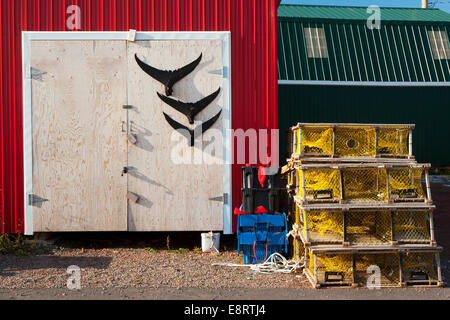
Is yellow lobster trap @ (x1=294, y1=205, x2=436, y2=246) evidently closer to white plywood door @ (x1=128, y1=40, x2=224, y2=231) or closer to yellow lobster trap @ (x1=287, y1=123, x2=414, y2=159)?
yellow lobster trap @ (x1=287, y1=123, x2=414, y2=159)

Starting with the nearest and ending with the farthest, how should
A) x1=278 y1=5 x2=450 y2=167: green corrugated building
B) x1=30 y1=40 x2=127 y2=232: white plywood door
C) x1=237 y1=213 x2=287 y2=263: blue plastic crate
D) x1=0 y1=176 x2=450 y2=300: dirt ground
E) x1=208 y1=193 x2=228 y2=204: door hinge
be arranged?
x1=0 y1=176 x2=450 y2=300: dirt ground → x1=237 y1=213 x2=287 y2=263: blue plastic crate → x1=30 y1=40 x2=127 y2=232: white plywood door → x1=208 y1=193 x2=228 y2=204: door hinge → x1=278 y1=5 x2=450 y2=167: green corrugated building

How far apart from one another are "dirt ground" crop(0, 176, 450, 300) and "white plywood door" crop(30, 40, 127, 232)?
656 mm

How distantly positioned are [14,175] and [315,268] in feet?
17.4

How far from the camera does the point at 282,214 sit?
6973 mm

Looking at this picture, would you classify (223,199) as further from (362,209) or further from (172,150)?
(362,209)

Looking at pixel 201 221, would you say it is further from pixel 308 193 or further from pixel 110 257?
pixel 308 193

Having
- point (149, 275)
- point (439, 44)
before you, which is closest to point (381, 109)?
point (439, 44)

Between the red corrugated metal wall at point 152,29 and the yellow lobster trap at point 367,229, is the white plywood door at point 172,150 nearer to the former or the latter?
the red corrugated metal wall at point 152,29

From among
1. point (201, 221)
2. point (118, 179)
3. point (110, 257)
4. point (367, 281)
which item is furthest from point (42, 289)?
point (367, 281)

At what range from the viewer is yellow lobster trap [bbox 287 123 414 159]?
659 centimetres

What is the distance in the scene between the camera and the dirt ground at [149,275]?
536 centimetres

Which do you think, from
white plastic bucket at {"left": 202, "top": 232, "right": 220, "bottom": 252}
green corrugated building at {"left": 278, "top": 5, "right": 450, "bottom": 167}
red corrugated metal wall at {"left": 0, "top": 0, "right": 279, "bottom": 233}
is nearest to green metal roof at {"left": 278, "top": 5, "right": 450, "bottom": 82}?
green corrugated building at {"left": 278, "top": 5, "right": 450, "bottom": 167}

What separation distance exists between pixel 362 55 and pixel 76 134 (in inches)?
563

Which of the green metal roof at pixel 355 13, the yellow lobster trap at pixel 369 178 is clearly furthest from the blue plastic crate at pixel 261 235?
the green metal roof at pixel 355 13
